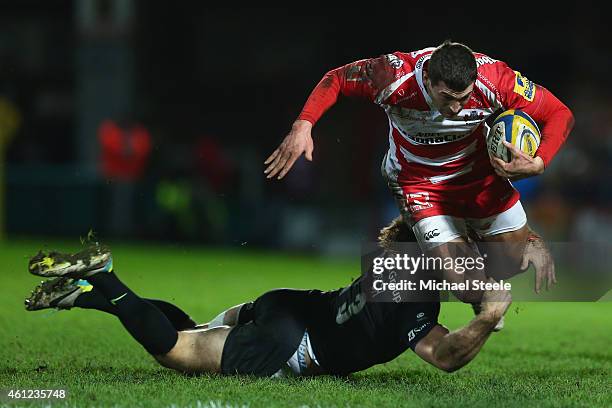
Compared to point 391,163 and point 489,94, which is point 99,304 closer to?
point 391,163

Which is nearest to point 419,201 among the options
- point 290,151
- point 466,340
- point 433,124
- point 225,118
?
point 433,124

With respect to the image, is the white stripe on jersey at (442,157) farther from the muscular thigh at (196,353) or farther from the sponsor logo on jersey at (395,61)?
the muscular thigh at (196,353)

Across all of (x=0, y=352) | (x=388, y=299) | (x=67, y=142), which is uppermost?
(x=388, y=299)

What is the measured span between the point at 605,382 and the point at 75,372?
9.53 ft

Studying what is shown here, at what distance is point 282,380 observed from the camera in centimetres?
606

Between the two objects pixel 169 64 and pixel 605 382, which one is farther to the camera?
pixel 169 64

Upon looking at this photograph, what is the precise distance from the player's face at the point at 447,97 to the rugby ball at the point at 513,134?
0.87 ft

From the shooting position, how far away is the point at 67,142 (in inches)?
923

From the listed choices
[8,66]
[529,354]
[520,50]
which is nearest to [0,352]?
[529,354]

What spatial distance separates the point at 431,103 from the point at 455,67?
49 cm

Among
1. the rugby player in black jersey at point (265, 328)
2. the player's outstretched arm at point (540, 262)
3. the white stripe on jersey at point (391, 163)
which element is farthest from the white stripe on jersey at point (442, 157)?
the rugby player in black jersey at point (265, 328)

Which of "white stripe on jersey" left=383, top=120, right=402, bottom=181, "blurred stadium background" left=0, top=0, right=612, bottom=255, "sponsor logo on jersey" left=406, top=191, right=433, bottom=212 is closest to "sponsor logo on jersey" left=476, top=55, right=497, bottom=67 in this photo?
"white stripe on jersey" left=383, top=120, right=402, bottom=181

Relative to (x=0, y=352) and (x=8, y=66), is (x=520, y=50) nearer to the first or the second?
(x=8, y=66)

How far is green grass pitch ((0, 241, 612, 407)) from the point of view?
558 cm
